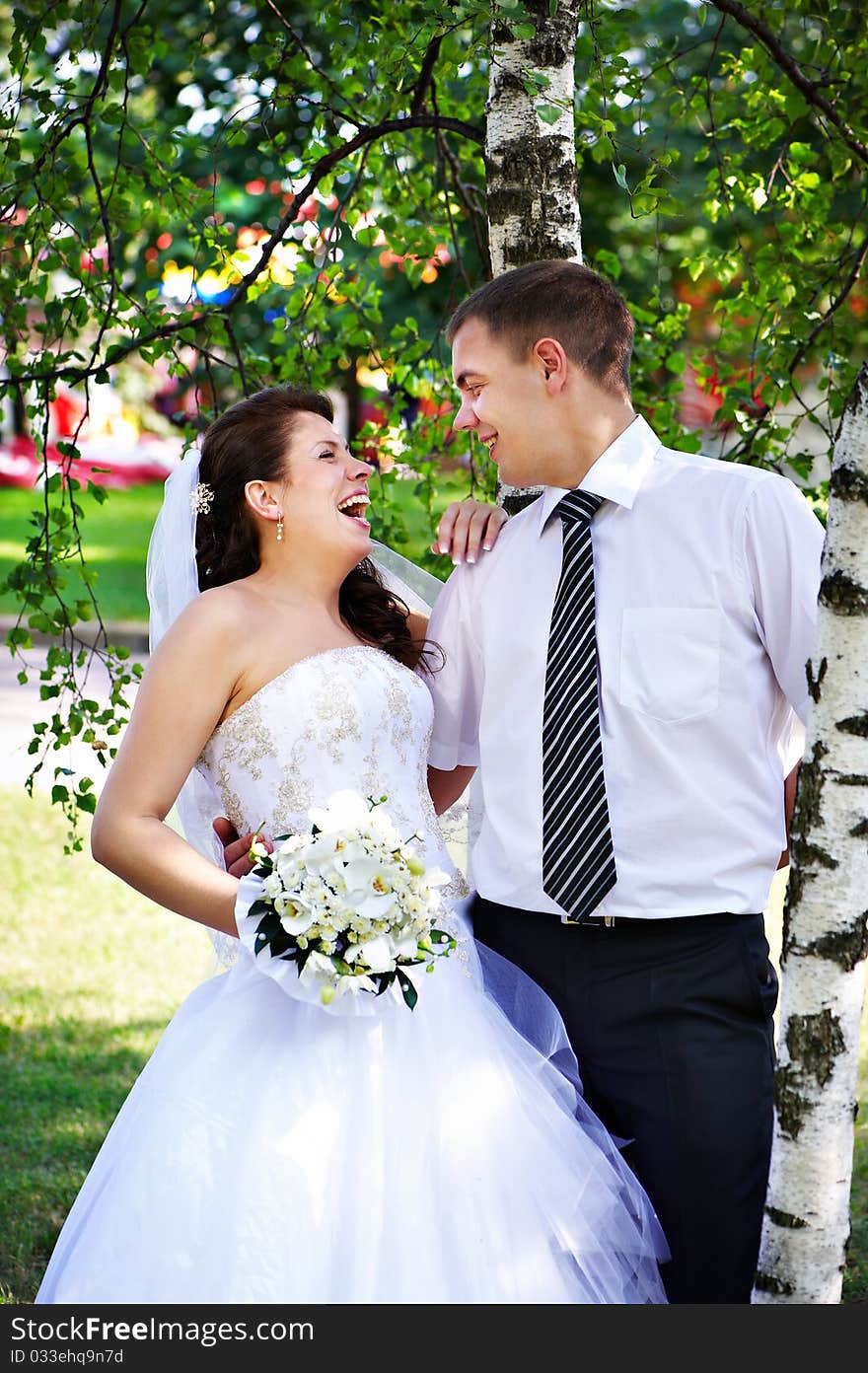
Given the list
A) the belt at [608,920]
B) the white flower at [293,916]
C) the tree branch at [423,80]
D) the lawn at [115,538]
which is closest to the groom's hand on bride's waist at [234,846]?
the white flower at [293,916]

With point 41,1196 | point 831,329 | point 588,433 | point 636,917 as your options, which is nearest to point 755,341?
point 831,329

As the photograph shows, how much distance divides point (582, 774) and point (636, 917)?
0.27 metres

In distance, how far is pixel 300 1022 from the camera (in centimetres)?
258

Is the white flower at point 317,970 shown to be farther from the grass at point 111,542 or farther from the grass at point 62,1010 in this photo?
the grass at point 111,542

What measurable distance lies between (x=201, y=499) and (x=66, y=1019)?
3214 mm

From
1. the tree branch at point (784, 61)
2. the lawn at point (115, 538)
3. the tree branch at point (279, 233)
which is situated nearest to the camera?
the tree branch at point (784, 61)

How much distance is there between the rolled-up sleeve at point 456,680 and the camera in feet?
9.87

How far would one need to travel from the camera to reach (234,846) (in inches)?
106

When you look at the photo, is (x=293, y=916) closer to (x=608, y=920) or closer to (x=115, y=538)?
(x=608, y=920)

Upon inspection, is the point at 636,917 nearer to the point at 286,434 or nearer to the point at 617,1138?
the point at 617,1138

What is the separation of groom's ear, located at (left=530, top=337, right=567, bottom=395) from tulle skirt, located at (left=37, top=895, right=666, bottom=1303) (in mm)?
1168

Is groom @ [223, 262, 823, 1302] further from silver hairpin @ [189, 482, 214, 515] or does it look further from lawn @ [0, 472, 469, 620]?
lawn @ [0, 472, 469, 620]

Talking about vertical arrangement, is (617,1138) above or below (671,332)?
below

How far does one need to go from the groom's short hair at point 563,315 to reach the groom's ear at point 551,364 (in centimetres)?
2
